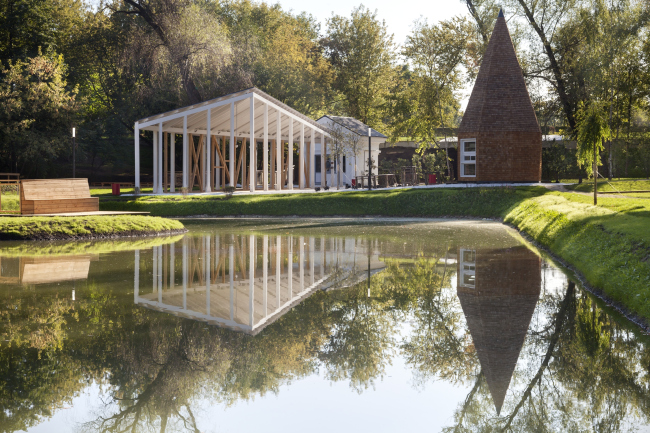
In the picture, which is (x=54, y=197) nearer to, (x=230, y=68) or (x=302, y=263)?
(x=302, y=263)

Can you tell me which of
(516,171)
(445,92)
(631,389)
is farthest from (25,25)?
(631,389)

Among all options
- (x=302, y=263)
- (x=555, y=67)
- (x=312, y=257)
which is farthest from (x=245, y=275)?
(x=555, y=67)

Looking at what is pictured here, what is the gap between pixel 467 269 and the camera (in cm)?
1152

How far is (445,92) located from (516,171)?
369 inches

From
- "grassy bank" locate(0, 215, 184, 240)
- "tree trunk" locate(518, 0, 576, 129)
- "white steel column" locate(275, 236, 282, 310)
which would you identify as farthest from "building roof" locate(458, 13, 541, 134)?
"grassy bank" locate(0, 215, 184, 240)

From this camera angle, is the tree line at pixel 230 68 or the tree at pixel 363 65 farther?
the tree at pixel 363 65

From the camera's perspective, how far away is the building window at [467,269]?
10133mm

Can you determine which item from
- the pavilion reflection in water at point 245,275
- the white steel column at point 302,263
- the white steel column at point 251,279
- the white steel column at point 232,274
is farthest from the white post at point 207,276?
the white steel column at point 302,263

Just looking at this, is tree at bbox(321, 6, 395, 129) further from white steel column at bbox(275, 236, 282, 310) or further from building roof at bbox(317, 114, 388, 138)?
white steel column at bbox(275, 236, 282, 310)

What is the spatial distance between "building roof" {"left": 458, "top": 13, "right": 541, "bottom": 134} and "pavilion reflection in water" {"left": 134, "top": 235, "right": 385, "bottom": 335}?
1708cm

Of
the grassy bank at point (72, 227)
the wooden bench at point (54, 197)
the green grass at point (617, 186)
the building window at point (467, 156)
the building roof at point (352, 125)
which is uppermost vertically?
the building roof at point (352, 125)

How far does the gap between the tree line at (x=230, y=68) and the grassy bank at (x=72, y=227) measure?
59.2 feet

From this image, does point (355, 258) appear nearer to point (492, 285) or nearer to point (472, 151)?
point (492, 285)

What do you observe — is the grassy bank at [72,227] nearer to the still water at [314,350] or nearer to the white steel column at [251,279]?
the white steel column at [251,279]
